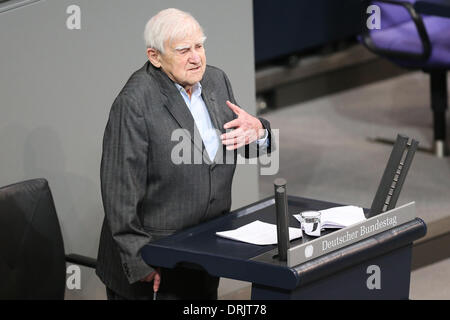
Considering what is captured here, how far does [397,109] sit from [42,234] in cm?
455

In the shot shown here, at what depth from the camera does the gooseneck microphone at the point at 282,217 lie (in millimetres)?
3084

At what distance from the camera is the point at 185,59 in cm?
339

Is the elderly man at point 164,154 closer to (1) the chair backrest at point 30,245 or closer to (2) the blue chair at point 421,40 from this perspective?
(1) the chair backrest at point 30,245

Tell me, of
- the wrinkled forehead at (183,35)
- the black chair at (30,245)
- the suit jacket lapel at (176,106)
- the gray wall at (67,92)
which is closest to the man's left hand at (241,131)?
the suit jacket lapel at (176,106)

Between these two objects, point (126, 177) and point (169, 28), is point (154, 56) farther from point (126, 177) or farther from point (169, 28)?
point (126, 177)

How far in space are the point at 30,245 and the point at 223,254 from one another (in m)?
0.87

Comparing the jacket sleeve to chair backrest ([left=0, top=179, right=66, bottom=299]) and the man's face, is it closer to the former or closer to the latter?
the man's face

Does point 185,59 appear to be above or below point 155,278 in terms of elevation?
above

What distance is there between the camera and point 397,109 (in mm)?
7820

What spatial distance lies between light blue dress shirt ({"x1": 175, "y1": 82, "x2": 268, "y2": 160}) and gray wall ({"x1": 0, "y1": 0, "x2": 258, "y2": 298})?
1.02 m

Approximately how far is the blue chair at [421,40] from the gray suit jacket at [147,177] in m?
3.10

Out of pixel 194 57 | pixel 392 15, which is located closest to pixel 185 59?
pixel 194 57

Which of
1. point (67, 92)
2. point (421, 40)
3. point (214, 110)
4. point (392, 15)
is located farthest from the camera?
point (392, 15)

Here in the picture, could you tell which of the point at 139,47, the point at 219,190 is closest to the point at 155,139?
the point at 219,190
